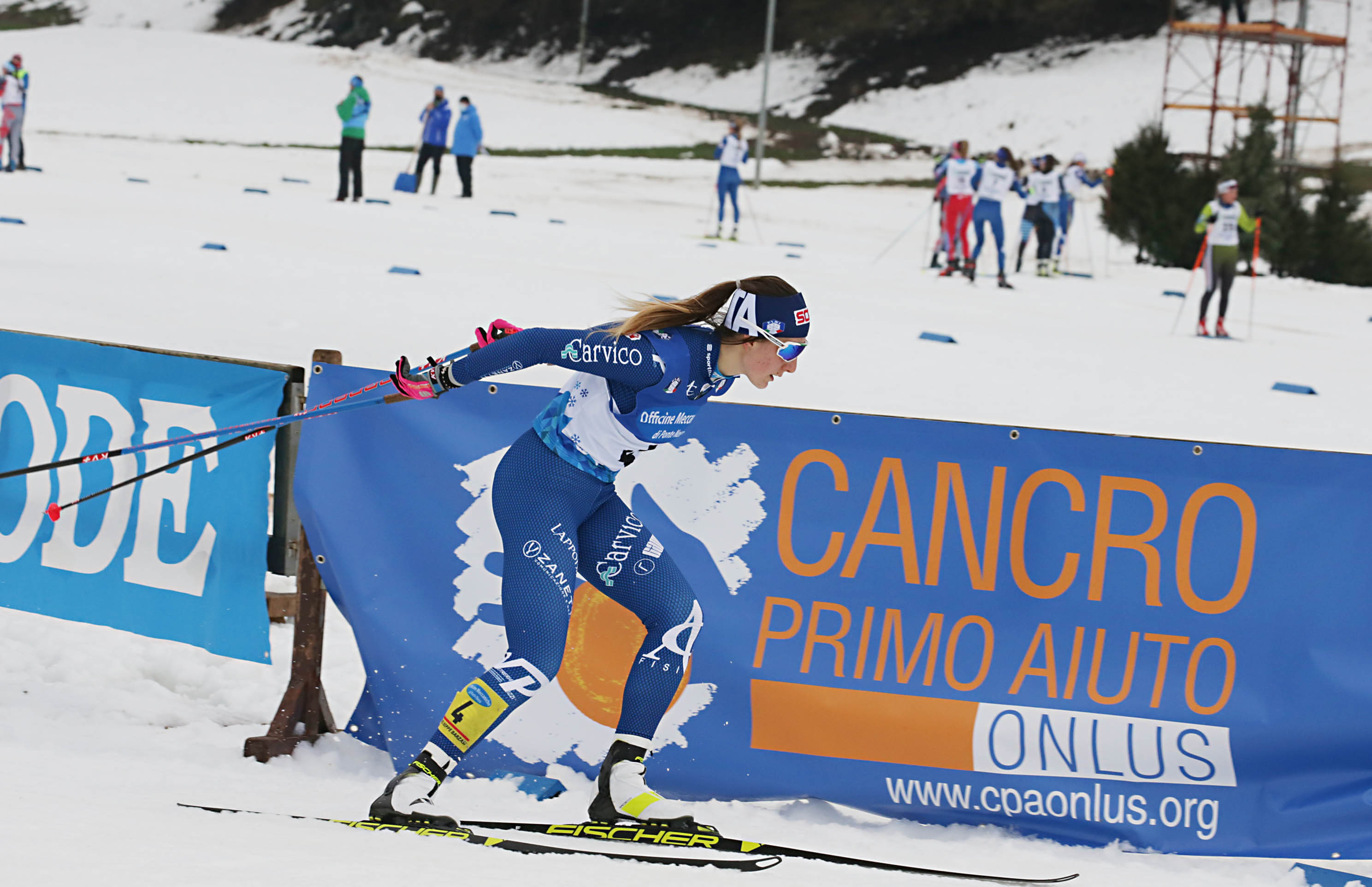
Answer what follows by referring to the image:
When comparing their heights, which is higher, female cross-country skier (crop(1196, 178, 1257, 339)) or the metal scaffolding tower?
the metal scaffolding tower

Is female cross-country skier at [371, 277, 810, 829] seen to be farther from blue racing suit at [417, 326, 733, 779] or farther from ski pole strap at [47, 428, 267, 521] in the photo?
ski pole strap at [47, 428, 267, 521]

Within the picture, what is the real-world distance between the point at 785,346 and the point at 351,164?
17.8m

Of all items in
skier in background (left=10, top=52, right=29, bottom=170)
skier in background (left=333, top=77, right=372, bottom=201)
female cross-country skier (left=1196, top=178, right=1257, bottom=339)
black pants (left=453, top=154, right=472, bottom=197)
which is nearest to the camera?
female cross-country skier (left=1196, top=178, right=1257, bottom=339)

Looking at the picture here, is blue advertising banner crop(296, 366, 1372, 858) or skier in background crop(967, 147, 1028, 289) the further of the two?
skier in background crop(967, 147, 1028, 289)

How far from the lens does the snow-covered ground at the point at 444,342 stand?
360 cm

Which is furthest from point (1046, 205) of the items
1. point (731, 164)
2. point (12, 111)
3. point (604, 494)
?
point (604, 494)

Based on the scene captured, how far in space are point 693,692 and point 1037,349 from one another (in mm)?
8957

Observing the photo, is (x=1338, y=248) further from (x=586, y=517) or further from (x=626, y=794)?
(x=626, y=794)

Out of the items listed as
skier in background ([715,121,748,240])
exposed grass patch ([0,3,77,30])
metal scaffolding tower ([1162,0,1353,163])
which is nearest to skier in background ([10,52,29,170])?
skier in background ([715,121,748,240])

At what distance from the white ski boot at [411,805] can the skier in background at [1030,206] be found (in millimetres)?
17076

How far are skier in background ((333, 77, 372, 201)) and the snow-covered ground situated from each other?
3.12ft

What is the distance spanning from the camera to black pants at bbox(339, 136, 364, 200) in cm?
2012

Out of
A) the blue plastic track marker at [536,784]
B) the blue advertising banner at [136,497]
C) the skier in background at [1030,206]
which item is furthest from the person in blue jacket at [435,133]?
the blue plastic track marker at [536,784]

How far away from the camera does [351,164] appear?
2027 cm
